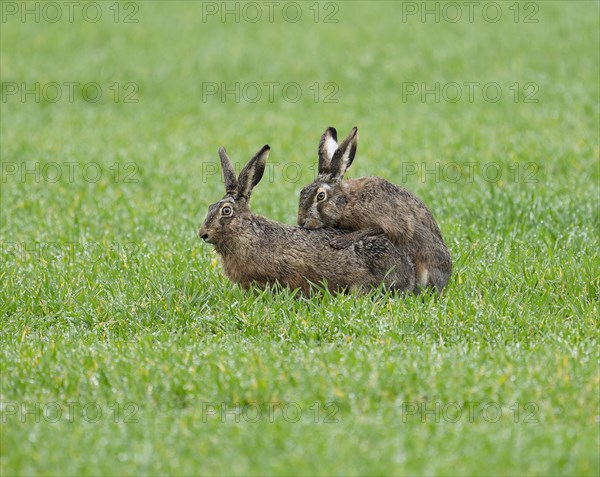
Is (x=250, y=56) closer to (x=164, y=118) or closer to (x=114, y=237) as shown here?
(x=164, y=118)

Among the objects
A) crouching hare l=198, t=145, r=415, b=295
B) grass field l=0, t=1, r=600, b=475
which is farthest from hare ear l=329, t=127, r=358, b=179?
grass field l=0, t=1, r=600, b=475

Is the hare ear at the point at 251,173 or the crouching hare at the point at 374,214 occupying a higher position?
the hare ear at the point at 251,173

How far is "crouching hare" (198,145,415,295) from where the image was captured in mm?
6934

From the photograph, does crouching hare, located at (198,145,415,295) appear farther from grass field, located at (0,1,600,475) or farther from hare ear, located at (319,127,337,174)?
hare ear, located at (319,127,337,174)

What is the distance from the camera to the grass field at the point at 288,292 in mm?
4719

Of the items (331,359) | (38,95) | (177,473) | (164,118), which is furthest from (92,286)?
(38,95)

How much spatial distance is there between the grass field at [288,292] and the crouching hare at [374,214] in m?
0.29

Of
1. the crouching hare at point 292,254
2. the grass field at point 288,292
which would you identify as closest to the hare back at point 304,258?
the crouching hare at point 292,254

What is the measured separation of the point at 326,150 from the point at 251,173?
0.65 m

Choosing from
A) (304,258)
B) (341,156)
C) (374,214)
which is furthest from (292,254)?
(341,156)

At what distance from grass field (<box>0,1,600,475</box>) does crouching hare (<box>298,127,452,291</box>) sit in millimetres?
294

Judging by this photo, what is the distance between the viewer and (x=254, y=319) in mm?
6566

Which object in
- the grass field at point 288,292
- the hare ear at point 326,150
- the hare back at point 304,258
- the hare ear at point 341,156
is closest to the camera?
the grass field at point 288,292

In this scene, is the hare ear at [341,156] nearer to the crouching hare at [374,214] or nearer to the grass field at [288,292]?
the crouching hare at [374,214]
